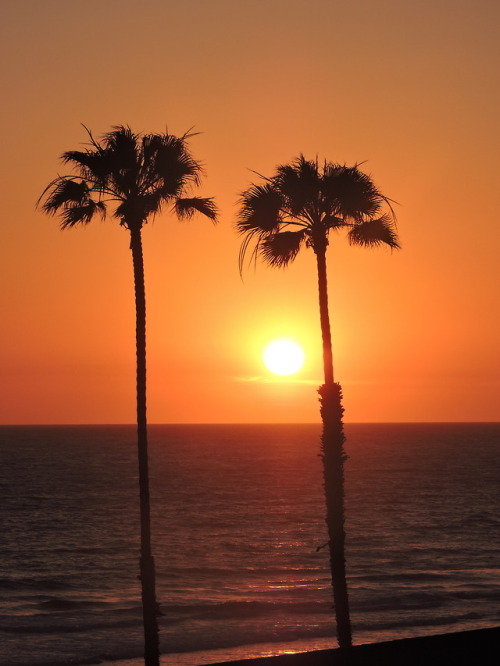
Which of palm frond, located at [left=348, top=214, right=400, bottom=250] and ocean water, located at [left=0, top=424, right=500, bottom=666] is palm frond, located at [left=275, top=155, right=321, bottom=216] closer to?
palm frond, located at [left=348, top=214, right=400, bottom=250]

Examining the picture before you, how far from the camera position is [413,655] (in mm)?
17734

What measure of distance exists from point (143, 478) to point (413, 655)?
10.9 meters

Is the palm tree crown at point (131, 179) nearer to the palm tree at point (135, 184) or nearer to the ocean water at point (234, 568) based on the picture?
the palm tree at point (135, 184)

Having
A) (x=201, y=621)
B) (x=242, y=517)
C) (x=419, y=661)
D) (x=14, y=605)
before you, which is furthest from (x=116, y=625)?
(x=242, y=517)

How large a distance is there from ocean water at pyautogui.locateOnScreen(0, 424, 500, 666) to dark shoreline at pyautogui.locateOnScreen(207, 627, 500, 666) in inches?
761

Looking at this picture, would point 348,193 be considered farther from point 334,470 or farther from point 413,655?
point 413,655

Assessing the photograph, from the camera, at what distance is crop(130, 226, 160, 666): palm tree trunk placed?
996 inches

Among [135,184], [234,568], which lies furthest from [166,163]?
[234,568]

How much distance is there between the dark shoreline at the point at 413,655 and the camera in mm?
17594

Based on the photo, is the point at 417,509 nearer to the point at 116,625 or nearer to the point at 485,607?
the point at 485,607

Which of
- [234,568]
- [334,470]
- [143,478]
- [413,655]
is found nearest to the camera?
[413,655]

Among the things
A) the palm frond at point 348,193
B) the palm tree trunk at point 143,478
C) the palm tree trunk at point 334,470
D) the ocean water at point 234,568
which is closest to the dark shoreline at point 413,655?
the palm tree trunk at point 143,478

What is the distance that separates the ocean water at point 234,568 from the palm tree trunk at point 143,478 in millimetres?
11259

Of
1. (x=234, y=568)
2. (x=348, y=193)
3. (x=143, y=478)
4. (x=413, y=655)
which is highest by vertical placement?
(x=348, y=193)
